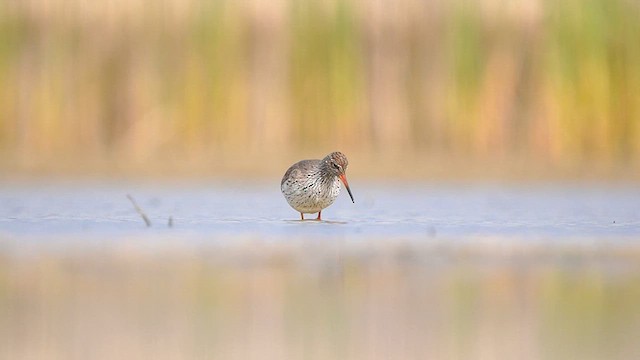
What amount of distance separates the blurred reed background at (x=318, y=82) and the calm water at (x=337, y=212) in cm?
118

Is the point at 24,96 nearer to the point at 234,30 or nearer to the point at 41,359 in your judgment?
the point at 234,30

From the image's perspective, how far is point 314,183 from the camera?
31.1ft

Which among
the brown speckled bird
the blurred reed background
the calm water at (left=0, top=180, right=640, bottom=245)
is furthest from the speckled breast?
the blurred reed background

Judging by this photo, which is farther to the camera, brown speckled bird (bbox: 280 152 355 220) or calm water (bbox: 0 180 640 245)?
brown speckled bird (bbox: 280 152 355 220)

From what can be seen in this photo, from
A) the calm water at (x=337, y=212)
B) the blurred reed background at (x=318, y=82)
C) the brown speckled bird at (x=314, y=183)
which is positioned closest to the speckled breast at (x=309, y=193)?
the brown speckled bird at (x=314, y=183)

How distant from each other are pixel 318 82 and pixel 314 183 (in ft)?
15.0

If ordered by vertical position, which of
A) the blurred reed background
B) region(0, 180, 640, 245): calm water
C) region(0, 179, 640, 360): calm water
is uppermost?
the blurred reed background

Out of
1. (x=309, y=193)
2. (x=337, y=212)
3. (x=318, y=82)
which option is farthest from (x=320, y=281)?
(x=318, y=82)

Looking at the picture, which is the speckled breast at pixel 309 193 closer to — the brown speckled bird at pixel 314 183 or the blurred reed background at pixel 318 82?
the brown speckled bird at pixel 314 183

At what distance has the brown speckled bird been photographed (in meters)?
9.48

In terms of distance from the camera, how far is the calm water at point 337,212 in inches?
334

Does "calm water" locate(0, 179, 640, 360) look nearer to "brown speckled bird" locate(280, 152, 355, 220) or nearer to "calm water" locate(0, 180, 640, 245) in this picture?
"calm water" locate(0, 180, 640, 245)

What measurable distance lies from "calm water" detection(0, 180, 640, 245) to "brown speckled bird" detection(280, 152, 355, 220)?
6.1 inches

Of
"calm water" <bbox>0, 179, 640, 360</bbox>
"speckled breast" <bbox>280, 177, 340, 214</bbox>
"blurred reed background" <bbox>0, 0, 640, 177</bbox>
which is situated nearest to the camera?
"calm water" <bbox>0, 179, 640, 360</bbox>
